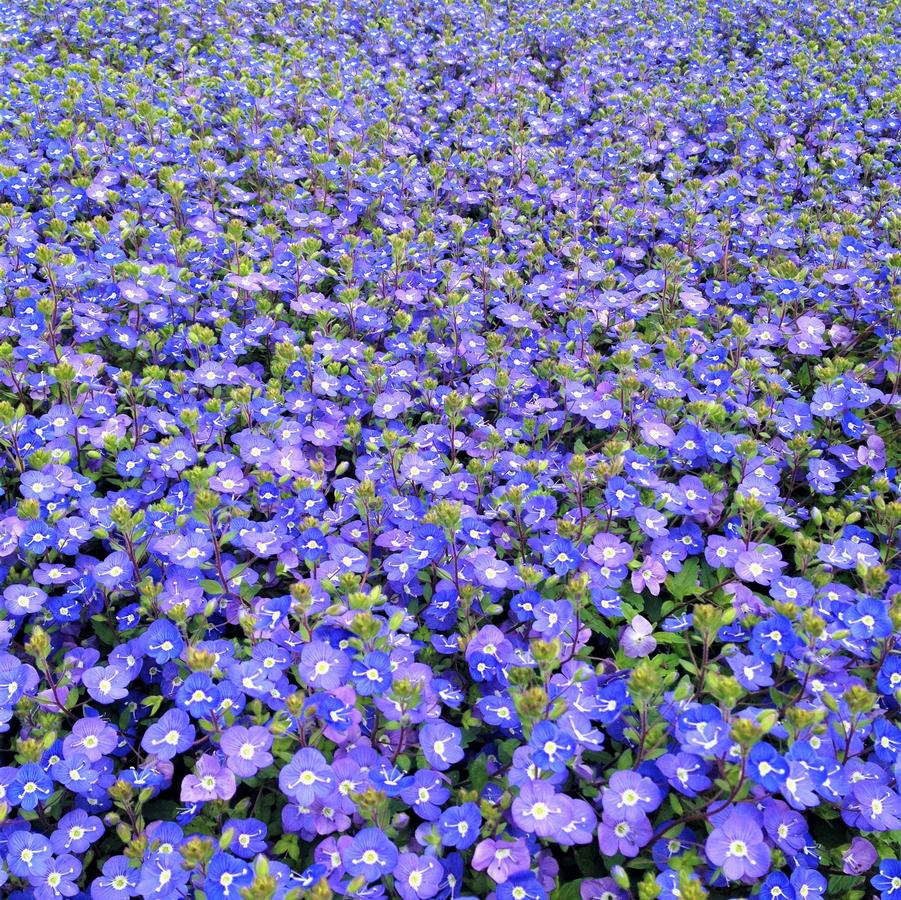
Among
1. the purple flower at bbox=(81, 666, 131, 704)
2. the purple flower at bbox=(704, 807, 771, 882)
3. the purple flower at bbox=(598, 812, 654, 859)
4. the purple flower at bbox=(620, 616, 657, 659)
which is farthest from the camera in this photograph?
the purple flower at bbox=(620, 616, 657, 659)

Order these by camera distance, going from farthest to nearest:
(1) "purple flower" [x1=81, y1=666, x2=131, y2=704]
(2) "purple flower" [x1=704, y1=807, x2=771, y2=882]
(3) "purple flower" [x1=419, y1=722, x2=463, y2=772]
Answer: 1. (1) "purple flower" [x1=81, y1=666, x2=131, y2=704]
2. (3) "purple flower" [x1=419, y1=722, x2=463, y2=772]
3. (2) "purple flower" [x1=704, y1=807, x2=771, y2=882]

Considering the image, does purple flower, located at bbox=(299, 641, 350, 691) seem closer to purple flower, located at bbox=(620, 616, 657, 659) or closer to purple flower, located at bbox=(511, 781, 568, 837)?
purple flower, located at bbox=(511, 781, 568, 837)

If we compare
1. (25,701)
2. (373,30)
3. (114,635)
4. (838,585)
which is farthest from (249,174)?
(838,585)

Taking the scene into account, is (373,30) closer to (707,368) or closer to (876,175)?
(876,175)

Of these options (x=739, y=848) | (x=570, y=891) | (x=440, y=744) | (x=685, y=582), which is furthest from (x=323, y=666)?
(x=685, y=582)

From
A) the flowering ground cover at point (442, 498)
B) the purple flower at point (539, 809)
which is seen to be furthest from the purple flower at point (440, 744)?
the purple flower at point (539, 809)

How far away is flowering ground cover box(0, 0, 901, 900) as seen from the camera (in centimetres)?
237

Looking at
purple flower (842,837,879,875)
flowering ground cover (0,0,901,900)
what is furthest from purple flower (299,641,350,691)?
purple flower (842,837,879,875)

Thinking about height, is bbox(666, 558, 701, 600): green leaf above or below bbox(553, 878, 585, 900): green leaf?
above

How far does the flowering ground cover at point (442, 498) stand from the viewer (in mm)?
2365

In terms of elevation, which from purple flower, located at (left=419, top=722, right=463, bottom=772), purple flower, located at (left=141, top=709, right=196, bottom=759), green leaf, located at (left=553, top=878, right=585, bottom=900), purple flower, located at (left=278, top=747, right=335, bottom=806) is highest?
purple flower, located at (left=419, top=722, right=463, bottom=772)

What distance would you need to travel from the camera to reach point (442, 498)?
338 centimetres

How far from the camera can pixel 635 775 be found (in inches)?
94.0

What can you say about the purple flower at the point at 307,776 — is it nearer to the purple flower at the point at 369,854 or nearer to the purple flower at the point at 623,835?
the purple flower at the point at 369,854
